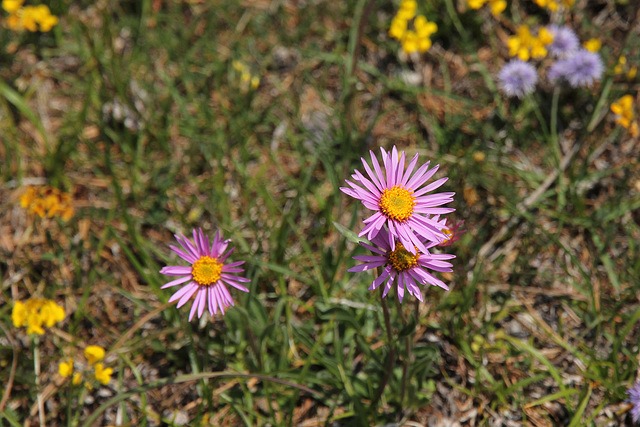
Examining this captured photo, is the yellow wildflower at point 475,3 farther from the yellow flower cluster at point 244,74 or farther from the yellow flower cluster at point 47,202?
the yellow flower cluster at point 47,202

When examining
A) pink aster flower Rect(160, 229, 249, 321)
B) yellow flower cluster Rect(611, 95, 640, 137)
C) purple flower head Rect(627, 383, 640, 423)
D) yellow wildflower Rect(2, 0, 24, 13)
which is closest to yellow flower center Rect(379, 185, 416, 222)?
pink aster flower Rect(160, 229, 249, 321)

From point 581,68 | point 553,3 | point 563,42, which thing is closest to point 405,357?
point 581,68

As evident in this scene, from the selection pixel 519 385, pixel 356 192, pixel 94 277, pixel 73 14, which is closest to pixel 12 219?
pixel 94 277

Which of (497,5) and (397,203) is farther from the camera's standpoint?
(497,5)

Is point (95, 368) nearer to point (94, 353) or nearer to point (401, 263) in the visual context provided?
point (94, 353)

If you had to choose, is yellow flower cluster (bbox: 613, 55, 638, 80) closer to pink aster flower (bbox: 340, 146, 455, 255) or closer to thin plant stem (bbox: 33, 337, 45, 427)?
pink aster flower (bbox: 340, 146, 455, 255)

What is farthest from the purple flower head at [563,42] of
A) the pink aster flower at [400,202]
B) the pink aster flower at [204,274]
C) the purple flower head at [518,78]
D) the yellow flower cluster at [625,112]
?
the pink aster flower at [204,274]
